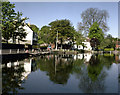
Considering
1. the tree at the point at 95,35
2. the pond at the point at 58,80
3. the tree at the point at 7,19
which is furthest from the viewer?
the tree at the point at 95,35

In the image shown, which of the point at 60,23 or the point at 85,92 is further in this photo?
the point at 60,23

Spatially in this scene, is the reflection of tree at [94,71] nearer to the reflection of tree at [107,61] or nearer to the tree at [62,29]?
the reflection of tree at [107,61]

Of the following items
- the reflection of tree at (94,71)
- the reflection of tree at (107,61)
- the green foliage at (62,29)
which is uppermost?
the green foliage at (62,29)

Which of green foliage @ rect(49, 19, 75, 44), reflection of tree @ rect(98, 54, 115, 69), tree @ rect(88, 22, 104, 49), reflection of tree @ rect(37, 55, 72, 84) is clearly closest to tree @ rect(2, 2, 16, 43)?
reflection of tree @ rect(37, 55, 72, 84)

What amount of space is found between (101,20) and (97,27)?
5810 millimetres

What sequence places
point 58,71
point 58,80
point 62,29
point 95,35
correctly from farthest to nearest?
point 95,35, point 62,29, point 58,71, point 58,80

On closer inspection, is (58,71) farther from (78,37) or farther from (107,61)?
(78,37)

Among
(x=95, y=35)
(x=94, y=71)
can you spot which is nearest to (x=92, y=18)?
(x=95, y=35)

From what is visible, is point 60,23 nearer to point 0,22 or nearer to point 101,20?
point 101,20

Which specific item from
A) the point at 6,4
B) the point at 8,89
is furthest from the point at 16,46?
the point at 8,89

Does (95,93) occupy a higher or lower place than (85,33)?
lower

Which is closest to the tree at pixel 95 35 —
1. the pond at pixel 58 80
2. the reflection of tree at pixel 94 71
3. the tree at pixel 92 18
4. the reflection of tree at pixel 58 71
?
the tree at pixel 92 18

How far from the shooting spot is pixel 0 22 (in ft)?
108

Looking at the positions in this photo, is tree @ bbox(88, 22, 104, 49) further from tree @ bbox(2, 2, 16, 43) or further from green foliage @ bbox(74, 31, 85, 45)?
tree @ bbox(2, 2, 16, 43)
